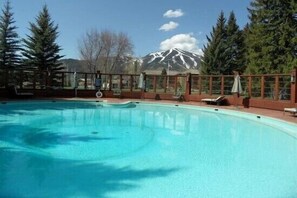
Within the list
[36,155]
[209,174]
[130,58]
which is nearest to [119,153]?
[36,155]

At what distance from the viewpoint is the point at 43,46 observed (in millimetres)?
27531

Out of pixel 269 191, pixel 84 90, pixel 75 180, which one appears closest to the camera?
pixel 269 191

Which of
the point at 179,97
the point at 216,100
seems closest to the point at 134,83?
the point at 179,97

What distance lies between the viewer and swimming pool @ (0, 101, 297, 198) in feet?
14.5

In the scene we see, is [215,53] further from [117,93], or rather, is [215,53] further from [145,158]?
[145,158]

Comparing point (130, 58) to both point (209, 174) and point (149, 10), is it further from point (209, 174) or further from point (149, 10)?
point (209, 174)

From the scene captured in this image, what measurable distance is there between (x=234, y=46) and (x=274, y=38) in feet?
28.9

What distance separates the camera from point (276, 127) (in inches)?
400

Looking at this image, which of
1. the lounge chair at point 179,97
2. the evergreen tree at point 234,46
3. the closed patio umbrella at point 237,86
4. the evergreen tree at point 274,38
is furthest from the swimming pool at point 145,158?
the evergreen tree at point 234,46

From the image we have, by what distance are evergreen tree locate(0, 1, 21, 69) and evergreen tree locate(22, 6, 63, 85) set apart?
2.97 ft

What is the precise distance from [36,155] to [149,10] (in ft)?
76.8

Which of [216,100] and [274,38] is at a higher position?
[274,38]

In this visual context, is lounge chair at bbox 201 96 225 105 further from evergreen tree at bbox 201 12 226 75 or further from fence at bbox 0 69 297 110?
evergreen tree at bbox 201 12 226 75

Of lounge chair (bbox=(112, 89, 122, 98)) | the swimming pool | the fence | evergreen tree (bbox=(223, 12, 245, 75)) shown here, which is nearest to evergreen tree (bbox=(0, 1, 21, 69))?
the fence
